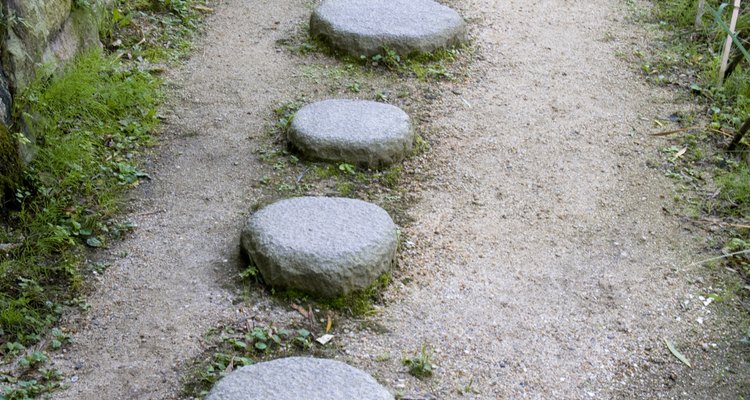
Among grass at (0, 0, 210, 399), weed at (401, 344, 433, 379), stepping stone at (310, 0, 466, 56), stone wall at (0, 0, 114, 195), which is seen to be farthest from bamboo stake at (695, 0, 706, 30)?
stone wall at (0, 0, 114, 195)

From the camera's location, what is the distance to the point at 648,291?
3.21m

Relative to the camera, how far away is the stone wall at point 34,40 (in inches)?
133

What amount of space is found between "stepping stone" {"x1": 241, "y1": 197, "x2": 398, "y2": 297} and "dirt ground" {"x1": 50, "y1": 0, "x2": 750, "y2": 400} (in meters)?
0.12

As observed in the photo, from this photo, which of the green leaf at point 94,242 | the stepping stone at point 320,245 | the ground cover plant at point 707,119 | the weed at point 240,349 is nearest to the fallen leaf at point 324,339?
the weed at point 240,349

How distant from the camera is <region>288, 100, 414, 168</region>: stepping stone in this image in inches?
148

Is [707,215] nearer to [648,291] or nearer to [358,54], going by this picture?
[648,291]

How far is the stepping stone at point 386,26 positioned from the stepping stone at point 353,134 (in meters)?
0.82

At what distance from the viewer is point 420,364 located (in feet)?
8.91

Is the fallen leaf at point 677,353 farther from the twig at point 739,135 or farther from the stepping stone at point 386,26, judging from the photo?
the stepping stone at point 386,26

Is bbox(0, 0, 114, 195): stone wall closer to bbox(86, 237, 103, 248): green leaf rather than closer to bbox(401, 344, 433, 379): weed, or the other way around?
bbox(86, 237, 103, 248): green leaf

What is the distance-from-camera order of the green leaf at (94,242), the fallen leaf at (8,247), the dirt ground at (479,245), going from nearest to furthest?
the dirt ground at (479,245) < the fallen leaf at (8,247) < the green leaf at (94,242)

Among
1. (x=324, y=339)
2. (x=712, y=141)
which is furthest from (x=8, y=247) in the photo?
(x=712, y=141)

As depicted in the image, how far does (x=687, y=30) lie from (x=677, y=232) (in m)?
2.27

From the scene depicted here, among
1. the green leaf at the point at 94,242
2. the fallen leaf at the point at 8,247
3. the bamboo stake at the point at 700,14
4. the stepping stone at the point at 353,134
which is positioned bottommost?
the green leaf at the point at 94,242
